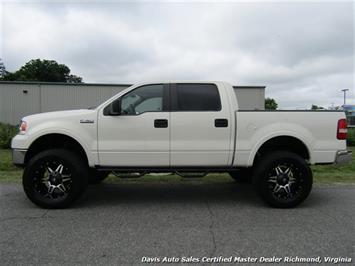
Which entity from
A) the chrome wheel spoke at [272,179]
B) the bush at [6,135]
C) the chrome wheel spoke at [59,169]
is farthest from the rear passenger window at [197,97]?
the bush at [6,135]

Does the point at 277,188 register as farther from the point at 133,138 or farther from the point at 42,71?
the point at 42,71

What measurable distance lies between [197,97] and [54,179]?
265cm

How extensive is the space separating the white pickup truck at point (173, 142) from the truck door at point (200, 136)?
0.05 ft

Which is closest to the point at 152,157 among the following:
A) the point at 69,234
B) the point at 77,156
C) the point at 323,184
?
the point at 77,156

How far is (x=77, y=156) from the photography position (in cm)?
523

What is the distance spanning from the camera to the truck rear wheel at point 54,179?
500 centimetres

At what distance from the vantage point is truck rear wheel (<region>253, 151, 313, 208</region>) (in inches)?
200

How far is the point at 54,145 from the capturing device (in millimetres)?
5465

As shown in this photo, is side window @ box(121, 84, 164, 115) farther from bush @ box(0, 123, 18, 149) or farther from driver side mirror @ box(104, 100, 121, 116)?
bush @ box(0, 123, 18, 149)

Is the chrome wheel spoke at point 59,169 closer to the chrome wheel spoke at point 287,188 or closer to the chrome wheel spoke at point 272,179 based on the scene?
the chrome wheel spoke at point 272,179

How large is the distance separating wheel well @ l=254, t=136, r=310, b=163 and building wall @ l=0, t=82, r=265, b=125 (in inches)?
920

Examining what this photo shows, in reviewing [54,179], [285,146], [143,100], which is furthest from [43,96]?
[285,146]

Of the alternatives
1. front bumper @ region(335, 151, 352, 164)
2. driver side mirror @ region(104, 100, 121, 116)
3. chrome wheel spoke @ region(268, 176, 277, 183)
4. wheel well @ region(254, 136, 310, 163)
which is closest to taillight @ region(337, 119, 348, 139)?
front bumper @ region(335, 151, 352, 164)

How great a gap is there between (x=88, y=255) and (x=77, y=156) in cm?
222
